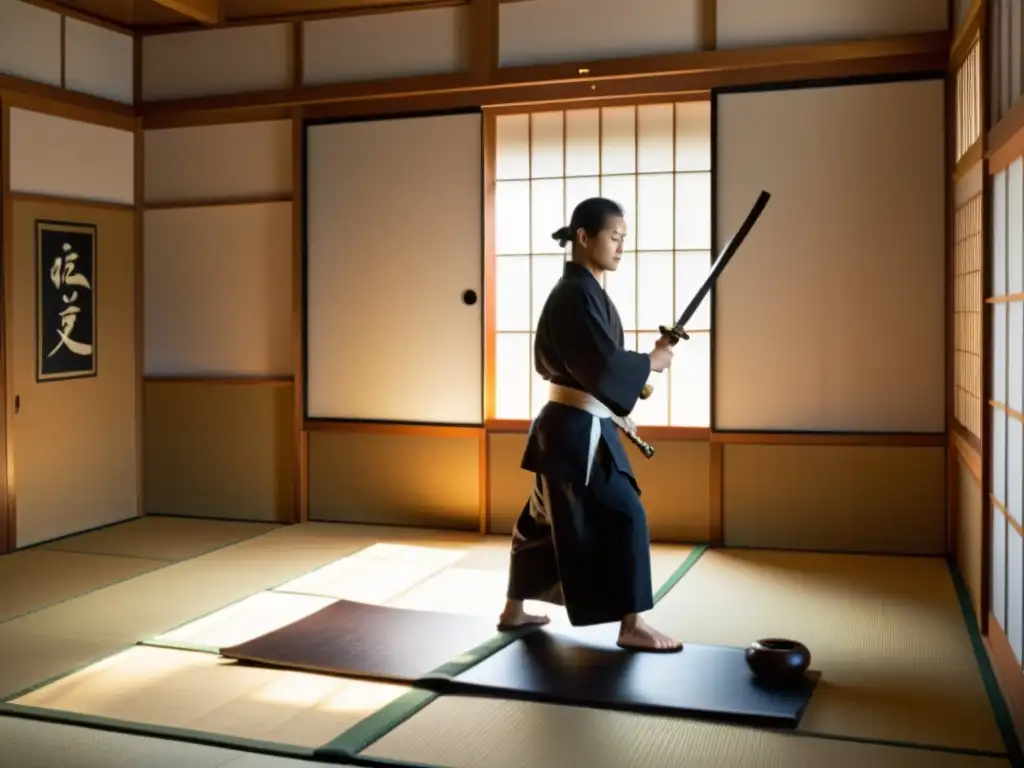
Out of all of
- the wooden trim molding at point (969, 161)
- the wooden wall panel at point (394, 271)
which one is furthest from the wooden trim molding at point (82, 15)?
the wooden trim molding at point (969, 161)

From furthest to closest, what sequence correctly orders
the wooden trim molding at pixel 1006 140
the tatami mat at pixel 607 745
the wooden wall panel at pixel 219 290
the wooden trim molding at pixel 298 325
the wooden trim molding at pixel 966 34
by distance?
the wooden wall panel at pixel 219 290
the wooden trim molding at pixel 298 325
the wooden trim molding at pixel 966 34
the wooden trim molding at pixel 1006 140
the tatami mat at pixel 607 745

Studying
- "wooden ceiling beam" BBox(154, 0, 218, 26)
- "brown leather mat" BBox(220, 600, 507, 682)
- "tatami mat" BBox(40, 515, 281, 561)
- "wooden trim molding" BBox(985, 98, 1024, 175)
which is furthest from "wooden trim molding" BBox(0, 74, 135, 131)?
"wooden trim molding" BBox(985, 98, 1024, 175)

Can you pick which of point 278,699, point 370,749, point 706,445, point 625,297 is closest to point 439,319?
point 625,297

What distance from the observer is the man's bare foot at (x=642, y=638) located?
3668 mm

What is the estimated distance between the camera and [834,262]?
5.35m

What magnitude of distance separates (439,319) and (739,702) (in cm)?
324

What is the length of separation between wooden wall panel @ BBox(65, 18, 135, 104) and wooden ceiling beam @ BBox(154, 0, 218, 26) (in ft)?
1.58

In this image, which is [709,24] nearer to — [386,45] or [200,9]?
[386,45]

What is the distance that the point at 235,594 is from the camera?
4.64 meters

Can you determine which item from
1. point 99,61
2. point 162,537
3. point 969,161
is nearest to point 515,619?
point 969,161

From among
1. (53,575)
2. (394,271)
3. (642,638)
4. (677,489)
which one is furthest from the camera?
(394,271)

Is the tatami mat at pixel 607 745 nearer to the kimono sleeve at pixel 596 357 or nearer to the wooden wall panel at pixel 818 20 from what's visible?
the kimono sleeve at pixel 596 357

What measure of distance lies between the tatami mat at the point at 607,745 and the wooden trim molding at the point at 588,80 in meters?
3.32

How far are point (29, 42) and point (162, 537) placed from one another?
2479 mm
